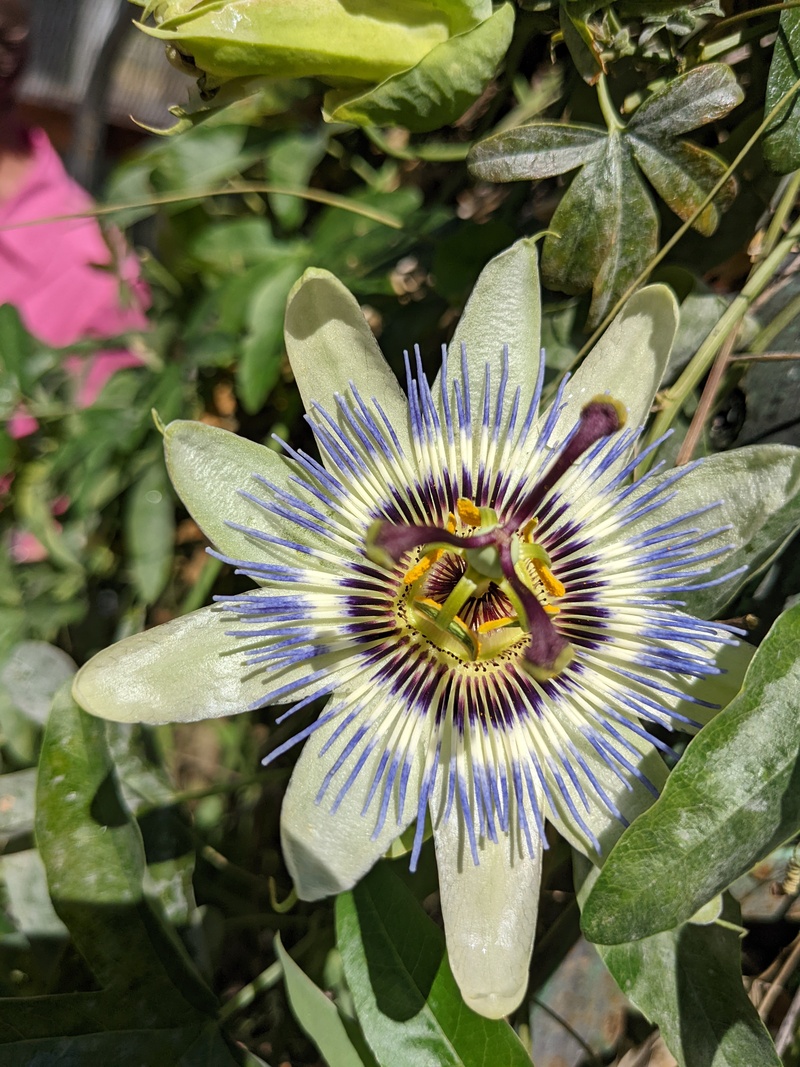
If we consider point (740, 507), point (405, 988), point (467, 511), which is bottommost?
point (405, 988)

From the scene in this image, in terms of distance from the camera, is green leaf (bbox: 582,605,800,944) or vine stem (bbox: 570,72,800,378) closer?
green leaf (bbox: 582,605,800,944)

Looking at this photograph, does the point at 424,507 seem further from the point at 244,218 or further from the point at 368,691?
the point at 244,218

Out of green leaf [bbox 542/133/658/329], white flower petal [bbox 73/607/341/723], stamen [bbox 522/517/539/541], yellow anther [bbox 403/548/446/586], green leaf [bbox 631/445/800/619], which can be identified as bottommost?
white flower petal [bbox 73/607/341/723]

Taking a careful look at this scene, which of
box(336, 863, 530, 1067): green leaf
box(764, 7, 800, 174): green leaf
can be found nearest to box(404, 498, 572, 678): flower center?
box(336, 863, 530, 1067): green leaf

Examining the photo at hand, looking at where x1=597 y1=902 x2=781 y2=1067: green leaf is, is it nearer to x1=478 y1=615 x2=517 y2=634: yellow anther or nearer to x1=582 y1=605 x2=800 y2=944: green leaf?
x1=582 y1=605 x2=800 y2=944: green leaf

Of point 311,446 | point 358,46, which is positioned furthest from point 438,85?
point 311,446

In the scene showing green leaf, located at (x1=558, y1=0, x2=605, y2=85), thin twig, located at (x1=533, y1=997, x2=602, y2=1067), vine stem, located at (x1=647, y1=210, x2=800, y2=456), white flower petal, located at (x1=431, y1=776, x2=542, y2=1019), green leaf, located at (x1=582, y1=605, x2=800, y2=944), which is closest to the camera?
green leaf, located at (x1=582, y1=605, x2=800, y2=944)

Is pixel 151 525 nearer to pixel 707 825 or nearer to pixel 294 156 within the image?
pixel 294 156
